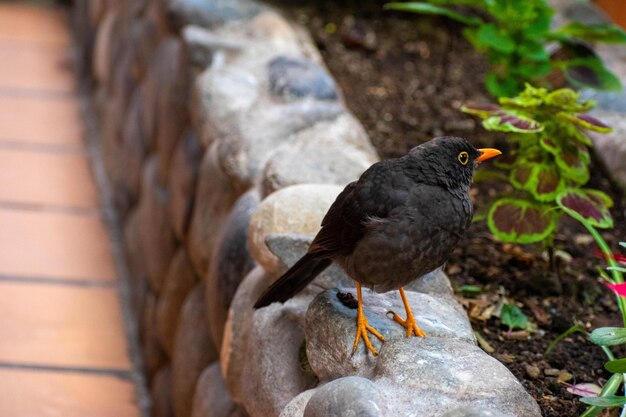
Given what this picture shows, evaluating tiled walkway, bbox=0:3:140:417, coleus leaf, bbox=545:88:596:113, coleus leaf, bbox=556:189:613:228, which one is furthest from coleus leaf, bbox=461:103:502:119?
tiled walkway, bbox=0:3:140:417

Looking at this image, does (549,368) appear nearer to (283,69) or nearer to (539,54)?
A: (539,54)

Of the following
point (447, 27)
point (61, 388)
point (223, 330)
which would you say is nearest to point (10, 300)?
point (61, 388)

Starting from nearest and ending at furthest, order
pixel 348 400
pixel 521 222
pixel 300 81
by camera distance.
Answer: pixel 348 400
pixel 521 222
pixel 300 81

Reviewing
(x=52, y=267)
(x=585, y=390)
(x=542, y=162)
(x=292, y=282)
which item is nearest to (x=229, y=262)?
(x=292, y=282)

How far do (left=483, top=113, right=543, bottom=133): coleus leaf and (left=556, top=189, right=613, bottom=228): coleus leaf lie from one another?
0.15 metres

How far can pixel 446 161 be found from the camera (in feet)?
4.94

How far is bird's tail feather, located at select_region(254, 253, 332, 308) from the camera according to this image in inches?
63.0

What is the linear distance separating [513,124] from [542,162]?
157 millimetres

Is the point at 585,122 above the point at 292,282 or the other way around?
above

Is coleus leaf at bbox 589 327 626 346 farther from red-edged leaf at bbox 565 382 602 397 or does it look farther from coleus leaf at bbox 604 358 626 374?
red-edged leaf at bbox 565 382 602 397

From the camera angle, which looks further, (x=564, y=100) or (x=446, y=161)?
(x=564, y=100)

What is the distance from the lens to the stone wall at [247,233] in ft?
4.55

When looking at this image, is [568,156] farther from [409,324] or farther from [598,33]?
[409,324]

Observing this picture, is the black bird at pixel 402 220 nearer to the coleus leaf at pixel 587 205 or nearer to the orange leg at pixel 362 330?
the orange leg at pixel 362 330
